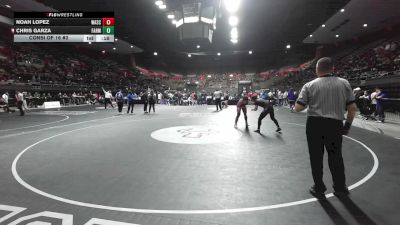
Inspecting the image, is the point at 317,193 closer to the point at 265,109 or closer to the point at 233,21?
the point at 265,109

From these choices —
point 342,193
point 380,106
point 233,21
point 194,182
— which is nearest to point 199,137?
point 194,182

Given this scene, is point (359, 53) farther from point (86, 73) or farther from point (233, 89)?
point (86, 73)

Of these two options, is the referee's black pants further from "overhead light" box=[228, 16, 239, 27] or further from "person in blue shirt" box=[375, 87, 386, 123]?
"overhead light" box=[228, 16, 239, 27]

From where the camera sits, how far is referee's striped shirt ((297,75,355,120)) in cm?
359

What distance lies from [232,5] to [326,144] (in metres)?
16.0

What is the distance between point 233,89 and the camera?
46.3 meters

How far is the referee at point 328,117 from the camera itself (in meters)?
3.61

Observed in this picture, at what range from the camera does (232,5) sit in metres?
17.7

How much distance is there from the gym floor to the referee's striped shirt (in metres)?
1.21

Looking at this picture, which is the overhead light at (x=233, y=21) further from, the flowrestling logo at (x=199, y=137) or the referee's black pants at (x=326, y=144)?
the referee's black pants at (x=326, y=144)

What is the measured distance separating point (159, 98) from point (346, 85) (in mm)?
31794

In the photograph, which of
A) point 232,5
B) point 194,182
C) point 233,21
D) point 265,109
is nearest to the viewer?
point 194,182

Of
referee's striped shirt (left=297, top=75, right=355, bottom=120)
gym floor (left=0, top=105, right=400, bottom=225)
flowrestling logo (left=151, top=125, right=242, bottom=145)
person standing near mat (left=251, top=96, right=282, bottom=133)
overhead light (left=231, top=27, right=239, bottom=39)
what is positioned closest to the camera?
gym floor (left=0, top=105, right=400, bottom=225)
